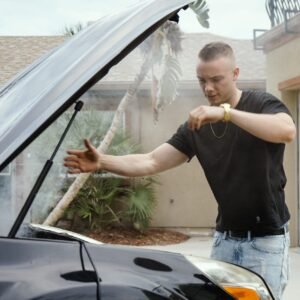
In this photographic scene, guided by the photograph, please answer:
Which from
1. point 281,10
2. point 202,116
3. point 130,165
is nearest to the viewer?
point 202,116

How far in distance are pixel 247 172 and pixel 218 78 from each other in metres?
0.45

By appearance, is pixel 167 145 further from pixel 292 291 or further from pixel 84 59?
pixel 292 291

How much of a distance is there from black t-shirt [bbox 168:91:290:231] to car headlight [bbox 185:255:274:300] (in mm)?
675

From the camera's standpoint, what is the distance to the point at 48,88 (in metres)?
1.95

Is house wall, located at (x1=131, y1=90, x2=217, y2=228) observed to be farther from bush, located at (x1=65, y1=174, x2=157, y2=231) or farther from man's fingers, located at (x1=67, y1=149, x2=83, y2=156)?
man's fingers, located at (x1=67, y1=149, x2=83, y2=156)

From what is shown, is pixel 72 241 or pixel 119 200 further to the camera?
pixel 119 200

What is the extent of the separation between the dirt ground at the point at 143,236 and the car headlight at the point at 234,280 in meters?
7.32

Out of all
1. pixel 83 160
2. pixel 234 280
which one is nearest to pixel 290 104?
pixel 83 160

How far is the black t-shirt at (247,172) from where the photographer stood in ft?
9.99

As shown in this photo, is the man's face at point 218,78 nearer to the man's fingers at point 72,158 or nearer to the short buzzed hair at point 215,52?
the short buzzed hair at point 215,52

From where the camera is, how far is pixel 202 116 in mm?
2529

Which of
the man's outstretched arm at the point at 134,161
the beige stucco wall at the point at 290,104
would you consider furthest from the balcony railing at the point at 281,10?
the man's outstretched arm at the point at 134,161

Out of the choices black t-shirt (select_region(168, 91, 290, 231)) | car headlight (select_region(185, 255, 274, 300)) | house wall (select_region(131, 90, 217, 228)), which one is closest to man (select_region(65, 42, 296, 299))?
black t-shirt (select_region(168, 91, 290, 231))

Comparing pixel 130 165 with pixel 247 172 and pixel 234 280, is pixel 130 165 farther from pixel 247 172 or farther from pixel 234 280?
pixel 234 280
